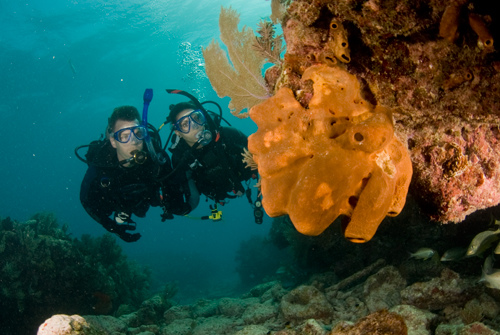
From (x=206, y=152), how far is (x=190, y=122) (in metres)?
0.83

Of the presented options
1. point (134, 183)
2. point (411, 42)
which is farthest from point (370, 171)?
point (134, 183)

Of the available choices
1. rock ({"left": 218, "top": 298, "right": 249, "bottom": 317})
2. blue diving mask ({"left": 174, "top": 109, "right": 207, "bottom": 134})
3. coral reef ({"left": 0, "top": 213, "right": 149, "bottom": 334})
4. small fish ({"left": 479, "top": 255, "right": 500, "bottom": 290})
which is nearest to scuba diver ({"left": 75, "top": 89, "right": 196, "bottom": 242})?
blue diving mask ({"left": 174, "top": 109, "right": 207, "bottom": 134})

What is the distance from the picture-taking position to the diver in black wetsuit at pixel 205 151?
6418 millimetres

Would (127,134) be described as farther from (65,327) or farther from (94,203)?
(65,327)

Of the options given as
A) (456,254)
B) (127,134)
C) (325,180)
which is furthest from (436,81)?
(127,134)

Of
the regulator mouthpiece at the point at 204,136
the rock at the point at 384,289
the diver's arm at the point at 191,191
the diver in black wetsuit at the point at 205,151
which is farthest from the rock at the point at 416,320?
the diver's arm at the point at 191,191

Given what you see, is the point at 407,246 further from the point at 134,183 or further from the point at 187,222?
the point at 187,222

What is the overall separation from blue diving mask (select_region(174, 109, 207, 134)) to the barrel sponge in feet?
15.6

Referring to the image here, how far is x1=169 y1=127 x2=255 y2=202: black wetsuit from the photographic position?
6.42 m

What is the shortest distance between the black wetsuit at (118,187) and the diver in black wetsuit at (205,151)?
50 cm

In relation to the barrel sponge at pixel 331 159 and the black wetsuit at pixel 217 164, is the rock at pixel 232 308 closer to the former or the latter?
the black wetsuit at pixel 217 164

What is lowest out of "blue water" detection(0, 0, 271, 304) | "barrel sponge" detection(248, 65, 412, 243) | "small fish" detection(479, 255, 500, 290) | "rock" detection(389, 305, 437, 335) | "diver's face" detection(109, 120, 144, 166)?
"rock" detection(389, 305, 437, 335)

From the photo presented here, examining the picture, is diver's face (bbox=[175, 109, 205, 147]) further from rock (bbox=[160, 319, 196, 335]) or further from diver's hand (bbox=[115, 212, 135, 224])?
rock (bbox=[160, 319, 196, 335])

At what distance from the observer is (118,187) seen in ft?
21.2
